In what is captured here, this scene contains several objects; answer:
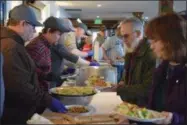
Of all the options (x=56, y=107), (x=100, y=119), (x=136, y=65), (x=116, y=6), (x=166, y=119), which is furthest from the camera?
(x=116, y=6)

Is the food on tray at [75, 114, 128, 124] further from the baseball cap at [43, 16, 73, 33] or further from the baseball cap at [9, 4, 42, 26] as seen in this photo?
the baseball cap at [43, 16, 73, 33]

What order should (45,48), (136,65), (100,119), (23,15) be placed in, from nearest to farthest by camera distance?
(100,119) < (23,15) < (136,65) < (45,48)

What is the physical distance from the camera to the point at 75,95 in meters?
1.66

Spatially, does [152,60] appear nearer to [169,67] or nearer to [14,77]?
[169,67]

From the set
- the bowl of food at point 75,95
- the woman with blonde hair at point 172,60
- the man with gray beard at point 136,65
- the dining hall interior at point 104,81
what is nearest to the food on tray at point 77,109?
the dining hall interior at point 104,81

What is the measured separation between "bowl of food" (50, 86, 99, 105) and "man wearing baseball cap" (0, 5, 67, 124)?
0.56 feet

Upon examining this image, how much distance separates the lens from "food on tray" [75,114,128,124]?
1316 mm

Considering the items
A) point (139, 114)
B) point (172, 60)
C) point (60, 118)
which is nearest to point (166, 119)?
point (139, 114)

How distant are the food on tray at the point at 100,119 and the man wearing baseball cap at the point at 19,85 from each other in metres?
0.16

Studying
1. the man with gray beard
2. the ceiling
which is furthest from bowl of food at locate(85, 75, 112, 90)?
the ceiling

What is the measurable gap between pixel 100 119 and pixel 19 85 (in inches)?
15.7

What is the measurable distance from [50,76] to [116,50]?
231 centimetres

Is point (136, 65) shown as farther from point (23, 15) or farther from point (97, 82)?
point (23, 15)

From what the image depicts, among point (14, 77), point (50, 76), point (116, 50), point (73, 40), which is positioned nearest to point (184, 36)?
point (14, 77)
